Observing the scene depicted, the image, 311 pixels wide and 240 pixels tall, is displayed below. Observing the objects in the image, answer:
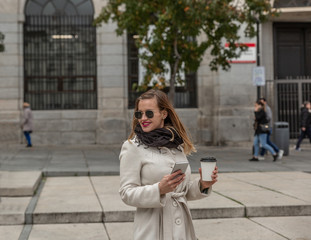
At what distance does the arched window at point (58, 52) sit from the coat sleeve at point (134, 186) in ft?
59.8

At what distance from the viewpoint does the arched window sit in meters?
21.0

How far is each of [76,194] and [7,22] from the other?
13.6 meters

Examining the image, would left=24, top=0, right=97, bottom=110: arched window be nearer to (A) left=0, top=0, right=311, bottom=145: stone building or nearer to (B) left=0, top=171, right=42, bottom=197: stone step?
(A) left=0, top=0, right=311, bottom=145: stone building

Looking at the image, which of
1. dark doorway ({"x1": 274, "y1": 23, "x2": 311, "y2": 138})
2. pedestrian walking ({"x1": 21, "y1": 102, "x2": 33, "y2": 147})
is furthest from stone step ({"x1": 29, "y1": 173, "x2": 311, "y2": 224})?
dark doorway ({"x1": 274, "y1": 23, "x2": 311, "y2": 138})

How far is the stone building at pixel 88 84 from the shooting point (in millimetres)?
20719

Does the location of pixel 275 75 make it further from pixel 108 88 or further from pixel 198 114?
pixel 108 88

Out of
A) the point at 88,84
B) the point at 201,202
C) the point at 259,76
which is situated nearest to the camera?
the point at 201,202

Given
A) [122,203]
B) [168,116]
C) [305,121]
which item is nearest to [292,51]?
[305,121]

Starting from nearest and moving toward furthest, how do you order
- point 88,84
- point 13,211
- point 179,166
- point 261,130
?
point 179,166 → point 13,211 → point 261,130 → point 88,84

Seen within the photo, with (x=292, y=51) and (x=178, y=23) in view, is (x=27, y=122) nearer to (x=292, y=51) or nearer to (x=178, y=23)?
(x=178, y=23)

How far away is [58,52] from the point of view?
2108 centimetres

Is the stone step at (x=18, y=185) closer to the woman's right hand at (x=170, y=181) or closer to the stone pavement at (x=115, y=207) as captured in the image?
the stone pavement at (x=115, y=207)

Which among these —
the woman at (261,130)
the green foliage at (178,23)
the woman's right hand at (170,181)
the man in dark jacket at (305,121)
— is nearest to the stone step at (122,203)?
the woman at (261,130)

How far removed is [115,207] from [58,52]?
14487 millimetres
